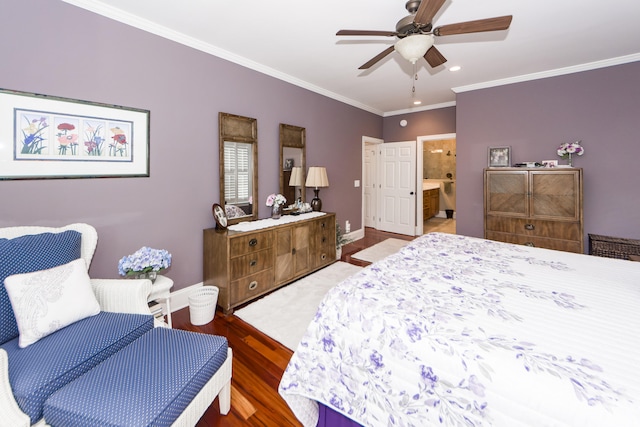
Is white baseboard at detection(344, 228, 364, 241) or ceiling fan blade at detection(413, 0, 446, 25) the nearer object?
ceiling fan blade at detection(413, 0, 446, 25)

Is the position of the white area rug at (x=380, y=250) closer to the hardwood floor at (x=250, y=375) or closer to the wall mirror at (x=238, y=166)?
the wall mirror at (x=238, y=166)

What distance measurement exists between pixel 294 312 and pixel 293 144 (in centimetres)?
239

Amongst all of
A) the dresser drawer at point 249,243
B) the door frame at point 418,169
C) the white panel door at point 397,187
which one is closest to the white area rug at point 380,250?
the door frame at point 418,169

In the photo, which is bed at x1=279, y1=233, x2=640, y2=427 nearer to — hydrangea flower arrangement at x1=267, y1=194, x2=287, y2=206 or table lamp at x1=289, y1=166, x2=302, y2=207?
hydrangea flower arrangement at x1=267, y1=194, x2=287, y2=206

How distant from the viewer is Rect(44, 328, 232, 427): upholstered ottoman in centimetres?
111

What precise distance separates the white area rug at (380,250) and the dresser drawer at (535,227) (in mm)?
1500

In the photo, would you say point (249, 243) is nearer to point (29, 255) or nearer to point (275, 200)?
point (275, 200)

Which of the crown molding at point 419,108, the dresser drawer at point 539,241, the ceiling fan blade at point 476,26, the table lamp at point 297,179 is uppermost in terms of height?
the crown molding at point 419,108

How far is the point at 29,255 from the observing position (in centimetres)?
161

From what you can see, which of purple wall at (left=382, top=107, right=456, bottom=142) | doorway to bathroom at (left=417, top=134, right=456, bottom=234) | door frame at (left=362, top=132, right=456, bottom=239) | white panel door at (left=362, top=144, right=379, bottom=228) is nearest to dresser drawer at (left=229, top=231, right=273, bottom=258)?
door frame at (left=362, top=132, right=456, bottom=239)

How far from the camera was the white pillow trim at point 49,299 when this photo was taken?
1.45 m

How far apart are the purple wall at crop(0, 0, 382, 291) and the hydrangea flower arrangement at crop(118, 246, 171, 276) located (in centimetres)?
44

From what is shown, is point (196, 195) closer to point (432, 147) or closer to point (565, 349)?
point (565, 349)

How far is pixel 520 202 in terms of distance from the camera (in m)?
3.79
